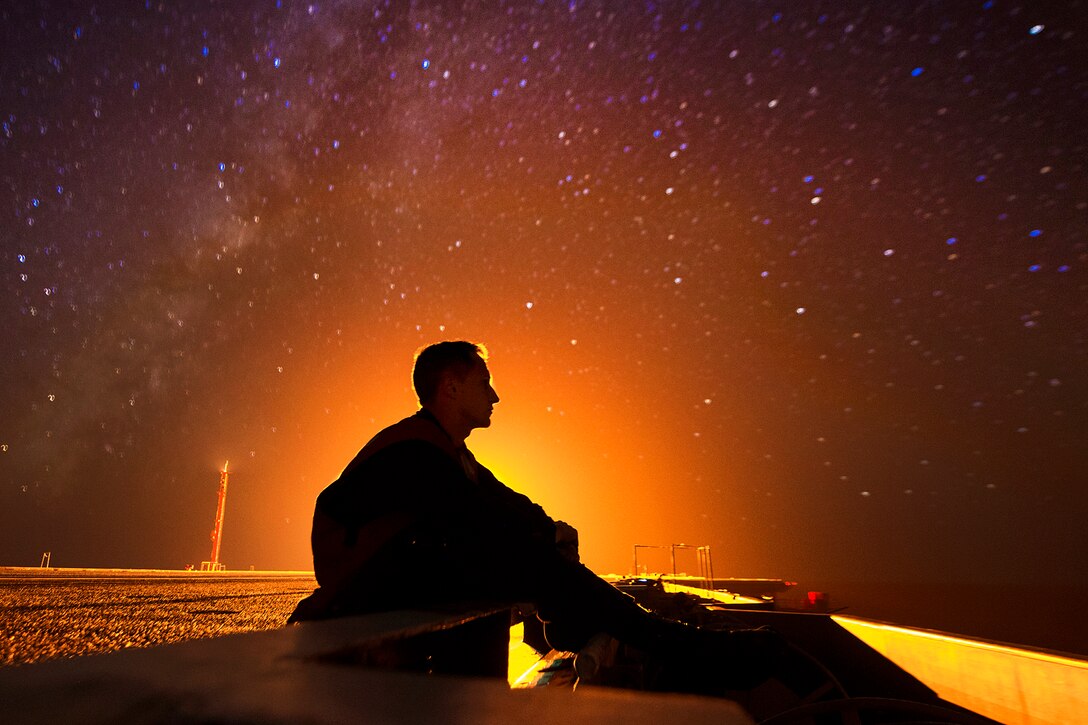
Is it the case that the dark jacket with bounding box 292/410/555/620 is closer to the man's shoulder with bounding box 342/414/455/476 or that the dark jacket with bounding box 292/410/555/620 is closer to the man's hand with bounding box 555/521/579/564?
the man's shoulder with bounding box 342/414/455/476

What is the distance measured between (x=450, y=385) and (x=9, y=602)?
5166mm

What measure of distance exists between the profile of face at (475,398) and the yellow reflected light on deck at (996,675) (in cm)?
152

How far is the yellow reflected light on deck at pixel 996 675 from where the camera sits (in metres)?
1.26

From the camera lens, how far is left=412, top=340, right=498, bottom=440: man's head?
185 centimetres

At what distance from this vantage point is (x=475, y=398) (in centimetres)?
187

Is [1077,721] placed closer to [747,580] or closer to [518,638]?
[518,638]

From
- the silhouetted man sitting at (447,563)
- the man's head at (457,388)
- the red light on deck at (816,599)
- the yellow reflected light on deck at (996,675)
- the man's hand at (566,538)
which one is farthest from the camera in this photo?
the red light on deck at (816,599)

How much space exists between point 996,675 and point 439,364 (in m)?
1.77

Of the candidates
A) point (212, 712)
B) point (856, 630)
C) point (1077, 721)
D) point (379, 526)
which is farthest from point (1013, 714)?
point (212, 712)

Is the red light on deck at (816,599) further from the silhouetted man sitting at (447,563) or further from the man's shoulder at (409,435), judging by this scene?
the man's shoulder at (409,435)

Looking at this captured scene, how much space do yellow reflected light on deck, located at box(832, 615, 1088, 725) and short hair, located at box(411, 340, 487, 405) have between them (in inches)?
65.3

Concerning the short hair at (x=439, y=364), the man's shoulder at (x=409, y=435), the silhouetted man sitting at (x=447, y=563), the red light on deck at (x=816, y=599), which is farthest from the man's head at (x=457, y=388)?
the red light on deck at (x=816, y=599)

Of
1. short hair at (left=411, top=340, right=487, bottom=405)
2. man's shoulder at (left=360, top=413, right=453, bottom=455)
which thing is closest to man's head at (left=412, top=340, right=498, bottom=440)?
short hair at (left=411, top=340, right=487, bottom=405)

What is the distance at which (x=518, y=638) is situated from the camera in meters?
2.87
